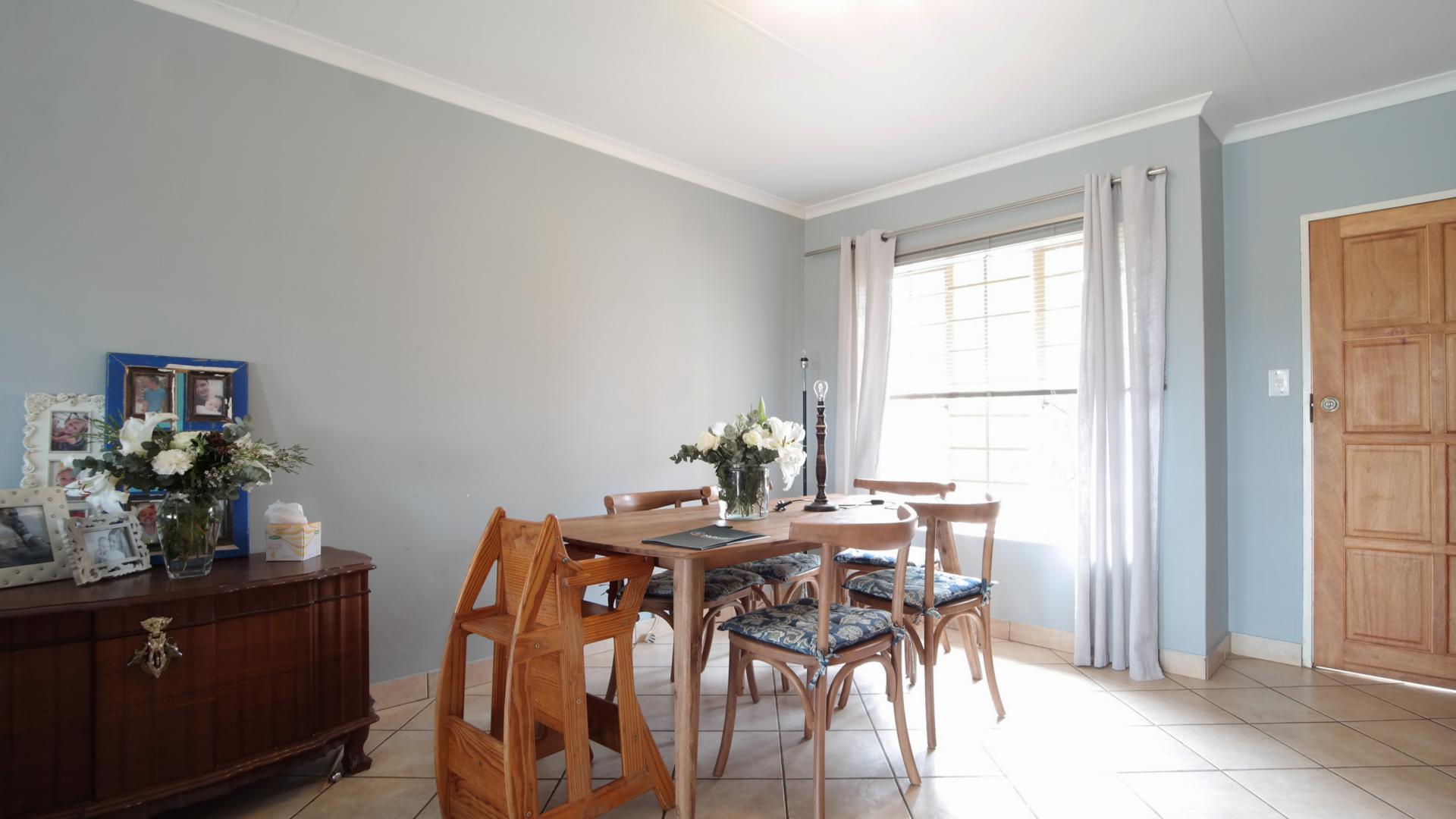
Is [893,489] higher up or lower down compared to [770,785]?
higher up

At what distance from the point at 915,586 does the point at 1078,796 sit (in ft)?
2.57

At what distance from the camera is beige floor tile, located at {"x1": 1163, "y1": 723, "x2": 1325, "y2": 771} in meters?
2.33

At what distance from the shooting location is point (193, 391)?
7.75ft

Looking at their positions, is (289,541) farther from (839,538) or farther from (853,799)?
(853,799)

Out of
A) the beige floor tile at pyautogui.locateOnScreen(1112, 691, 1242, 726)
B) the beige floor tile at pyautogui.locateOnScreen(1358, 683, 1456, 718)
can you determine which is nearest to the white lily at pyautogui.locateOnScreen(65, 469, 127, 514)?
the beige floor tile at pyautogui.locateOnScreen(1112, 691, 1242, 726)

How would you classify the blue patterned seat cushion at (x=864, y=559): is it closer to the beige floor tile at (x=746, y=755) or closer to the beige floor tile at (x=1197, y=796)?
the beige floor tile at (x=746, y=755)

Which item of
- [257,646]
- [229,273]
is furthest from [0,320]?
[257,646]

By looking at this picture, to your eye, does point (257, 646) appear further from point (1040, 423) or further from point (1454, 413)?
point (1454, 413)

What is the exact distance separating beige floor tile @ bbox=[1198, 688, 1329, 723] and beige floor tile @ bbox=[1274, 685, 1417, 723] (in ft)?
0.17

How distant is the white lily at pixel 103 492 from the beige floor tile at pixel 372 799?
1035mm

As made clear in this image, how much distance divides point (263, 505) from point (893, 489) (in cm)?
270

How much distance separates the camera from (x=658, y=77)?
295cm

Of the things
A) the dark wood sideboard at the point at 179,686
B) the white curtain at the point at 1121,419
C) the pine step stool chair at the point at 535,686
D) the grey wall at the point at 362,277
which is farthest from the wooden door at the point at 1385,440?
the dark wood sideboard at the point at 179,686

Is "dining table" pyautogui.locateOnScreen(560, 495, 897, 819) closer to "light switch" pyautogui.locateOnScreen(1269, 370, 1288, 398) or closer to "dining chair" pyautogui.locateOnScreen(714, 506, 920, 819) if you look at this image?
"dining chair" pyautogui.locateOnScreen(714, 506, 920, 819)
